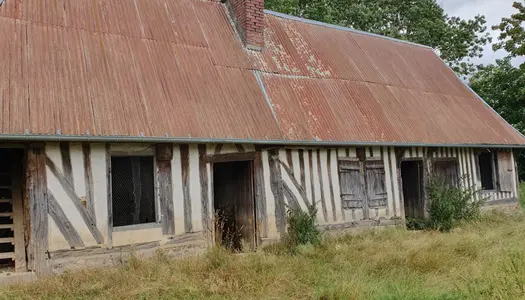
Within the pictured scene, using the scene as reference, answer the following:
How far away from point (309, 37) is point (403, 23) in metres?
14.9

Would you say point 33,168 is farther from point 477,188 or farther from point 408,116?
point 477,188

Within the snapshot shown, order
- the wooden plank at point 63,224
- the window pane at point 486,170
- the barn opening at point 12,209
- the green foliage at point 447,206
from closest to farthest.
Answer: the wooden plank at point 63,224 < the barn opening at point 12,209 < the green foliage at point 447,206 < the window pane at point 486,170

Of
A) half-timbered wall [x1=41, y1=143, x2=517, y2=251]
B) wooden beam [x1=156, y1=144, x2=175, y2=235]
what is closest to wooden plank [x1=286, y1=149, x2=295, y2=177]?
half-timbered wall [x1=41, y1=143, x2=517, y2=251]

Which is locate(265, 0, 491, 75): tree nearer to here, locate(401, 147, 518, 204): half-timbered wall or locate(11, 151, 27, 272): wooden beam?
locate(401, 147, 518, 204): half-timbered wall

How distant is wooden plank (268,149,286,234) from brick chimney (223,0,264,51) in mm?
2985

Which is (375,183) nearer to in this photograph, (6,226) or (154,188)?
(154,188)

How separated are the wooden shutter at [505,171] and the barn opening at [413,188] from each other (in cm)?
359

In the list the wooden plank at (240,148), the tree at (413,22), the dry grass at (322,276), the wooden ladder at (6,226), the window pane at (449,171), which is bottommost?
the dry grass at (322,276)

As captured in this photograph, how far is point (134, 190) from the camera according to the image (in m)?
7.49

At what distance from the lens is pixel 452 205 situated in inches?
425

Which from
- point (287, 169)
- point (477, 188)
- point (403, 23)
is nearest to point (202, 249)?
point (287, 169)

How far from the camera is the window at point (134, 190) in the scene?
7344 millimetres

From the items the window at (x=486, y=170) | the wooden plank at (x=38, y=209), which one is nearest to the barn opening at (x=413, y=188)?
the window at (x=486, y=170)

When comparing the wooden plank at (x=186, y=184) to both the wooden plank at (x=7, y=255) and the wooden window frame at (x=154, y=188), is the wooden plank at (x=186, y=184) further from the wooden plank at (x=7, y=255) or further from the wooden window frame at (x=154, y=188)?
the wooden plank at (x=7, y=255)
